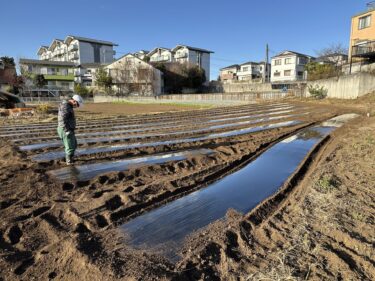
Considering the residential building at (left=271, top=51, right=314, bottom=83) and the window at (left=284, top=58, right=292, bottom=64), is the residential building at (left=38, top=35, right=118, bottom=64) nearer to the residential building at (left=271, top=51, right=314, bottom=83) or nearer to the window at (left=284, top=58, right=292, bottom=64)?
the residential building at (left=271, top=51, right=314, bottom=83)

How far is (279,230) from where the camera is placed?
3.23 meters

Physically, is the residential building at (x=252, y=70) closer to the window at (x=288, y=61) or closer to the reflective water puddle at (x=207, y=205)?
the window at (x=288, y=61)

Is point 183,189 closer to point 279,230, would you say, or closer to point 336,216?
point 279,230

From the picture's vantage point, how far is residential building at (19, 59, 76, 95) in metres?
56.8

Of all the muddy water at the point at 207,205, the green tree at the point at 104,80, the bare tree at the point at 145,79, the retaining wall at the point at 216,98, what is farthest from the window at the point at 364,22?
the green tree at the point at 104,80

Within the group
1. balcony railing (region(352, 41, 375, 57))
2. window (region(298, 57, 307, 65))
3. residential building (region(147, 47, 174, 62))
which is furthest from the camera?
residential building (region(147, 47, 174, 62))

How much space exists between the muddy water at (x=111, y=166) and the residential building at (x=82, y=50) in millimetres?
66856

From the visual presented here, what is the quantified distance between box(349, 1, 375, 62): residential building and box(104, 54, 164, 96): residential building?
30592 mm

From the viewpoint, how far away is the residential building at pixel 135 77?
48719mm

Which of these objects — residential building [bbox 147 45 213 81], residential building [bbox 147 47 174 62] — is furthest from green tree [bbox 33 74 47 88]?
residential building [bbox 147 47 174 62]

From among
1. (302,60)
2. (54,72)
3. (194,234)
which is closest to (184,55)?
(302,60)

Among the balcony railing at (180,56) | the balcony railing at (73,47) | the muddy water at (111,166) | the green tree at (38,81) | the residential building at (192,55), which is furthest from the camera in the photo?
the balcony railing at (73,47)

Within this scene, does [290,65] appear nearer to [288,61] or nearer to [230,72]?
[288,61]

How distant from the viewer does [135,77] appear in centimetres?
5016
